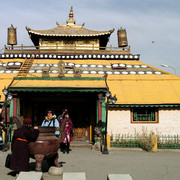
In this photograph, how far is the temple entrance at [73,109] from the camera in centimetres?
1939

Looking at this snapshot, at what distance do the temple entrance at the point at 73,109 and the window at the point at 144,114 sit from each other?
98.8 inches

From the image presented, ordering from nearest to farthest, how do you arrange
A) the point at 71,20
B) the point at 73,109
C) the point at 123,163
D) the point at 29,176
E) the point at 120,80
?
the point at 29,176
the point at 123,163
the point at 73,109
the point at 120,80
the point at 71,20

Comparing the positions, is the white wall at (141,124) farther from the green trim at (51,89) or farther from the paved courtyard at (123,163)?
the green trim at (51,89)

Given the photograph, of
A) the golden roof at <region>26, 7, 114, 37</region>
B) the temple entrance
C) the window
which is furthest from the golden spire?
the window

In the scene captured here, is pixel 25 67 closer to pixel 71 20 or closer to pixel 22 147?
pixel 71 20

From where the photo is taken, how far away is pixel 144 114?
1917 cm

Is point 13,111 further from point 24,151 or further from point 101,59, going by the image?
point 101,59

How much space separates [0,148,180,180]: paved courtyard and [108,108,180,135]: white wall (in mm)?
2898

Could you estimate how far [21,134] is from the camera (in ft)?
30.4

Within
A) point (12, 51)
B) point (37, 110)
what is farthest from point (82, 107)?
point (12, 51)

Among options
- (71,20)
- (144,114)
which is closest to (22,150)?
(144,114)

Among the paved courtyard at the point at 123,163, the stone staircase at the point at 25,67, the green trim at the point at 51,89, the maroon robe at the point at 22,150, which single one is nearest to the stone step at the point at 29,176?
the maroon robe at the point at 22,150

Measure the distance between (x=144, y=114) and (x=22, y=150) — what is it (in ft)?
37.3

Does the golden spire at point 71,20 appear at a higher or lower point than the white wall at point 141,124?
higher
